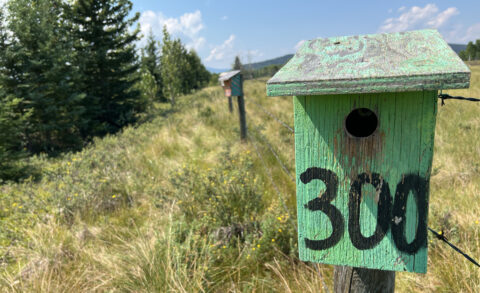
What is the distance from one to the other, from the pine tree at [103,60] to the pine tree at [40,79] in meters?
0.95

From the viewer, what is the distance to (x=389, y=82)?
0.72 metres

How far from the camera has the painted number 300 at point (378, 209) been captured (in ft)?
2.95

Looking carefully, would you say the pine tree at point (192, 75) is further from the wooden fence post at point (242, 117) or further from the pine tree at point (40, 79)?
the wooden fence post at point (242, 117)

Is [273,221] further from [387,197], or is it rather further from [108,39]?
[108,39]

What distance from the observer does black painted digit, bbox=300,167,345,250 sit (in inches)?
37.9

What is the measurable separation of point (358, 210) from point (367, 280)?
37cm

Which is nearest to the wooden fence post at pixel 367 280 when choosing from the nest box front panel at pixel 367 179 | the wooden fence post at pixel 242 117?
the nest box front panel at pixel 367 179

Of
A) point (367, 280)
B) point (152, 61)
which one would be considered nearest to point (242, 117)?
point (367, 280)

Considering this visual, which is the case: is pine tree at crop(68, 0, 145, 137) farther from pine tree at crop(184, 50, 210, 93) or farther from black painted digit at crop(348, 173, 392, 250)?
pine tree at crop(184, 50, 210, 93)

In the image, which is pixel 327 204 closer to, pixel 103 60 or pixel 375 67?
pixel 375 67

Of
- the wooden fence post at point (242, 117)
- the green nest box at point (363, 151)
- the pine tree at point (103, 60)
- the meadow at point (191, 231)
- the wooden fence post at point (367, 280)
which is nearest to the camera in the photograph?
the green nest box at point (363, 151)

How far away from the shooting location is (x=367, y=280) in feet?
3.61

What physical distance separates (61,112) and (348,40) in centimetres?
1260

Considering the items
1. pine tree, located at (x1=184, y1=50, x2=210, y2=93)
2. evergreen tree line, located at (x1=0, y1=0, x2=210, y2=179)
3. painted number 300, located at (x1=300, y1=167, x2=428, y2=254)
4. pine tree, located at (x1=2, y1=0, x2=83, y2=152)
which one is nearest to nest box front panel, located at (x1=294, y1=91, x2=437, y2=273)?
painted number 300, located at (x1=300, y1=167, x2=428, y2=254)
